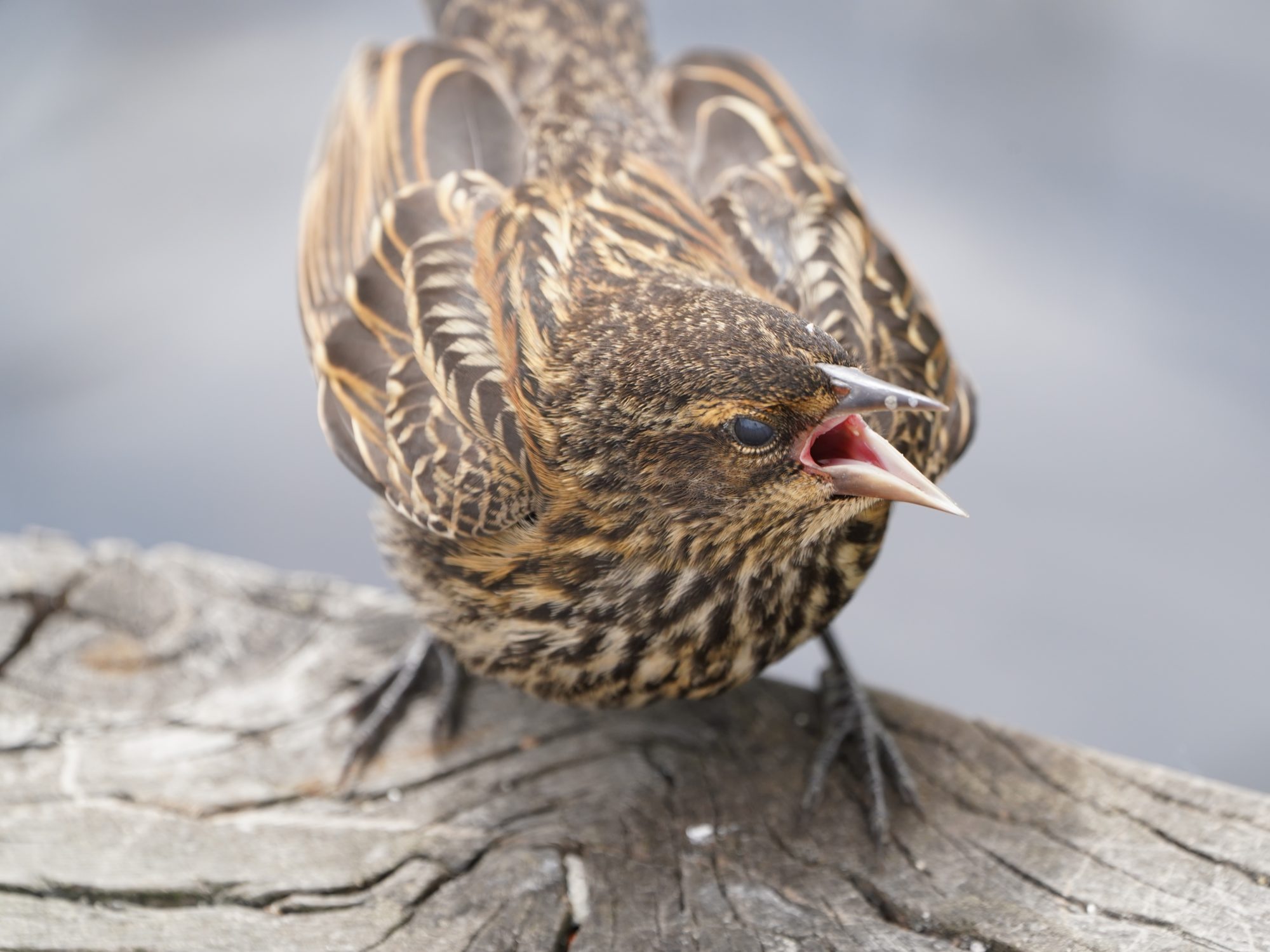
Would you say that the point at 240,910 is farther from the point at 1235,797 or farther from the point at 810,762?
the point at 1235,797

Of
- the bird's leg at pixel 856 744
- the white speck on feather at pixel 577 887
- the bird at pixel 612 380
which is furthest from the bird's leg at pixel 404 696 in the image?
the bird's leg at pixel 856 744

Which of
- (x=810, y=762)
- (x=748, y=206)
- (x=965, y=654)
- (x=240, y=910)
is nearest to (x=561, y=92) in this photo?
(x=748, y=206)

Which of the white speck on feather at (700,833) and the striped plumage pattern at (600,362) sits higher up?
the striped plumage pattern at (600,362)

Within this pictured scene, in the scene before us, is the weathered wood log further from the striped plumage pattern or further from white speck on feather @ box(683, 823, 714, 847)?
the striped plumage pattern

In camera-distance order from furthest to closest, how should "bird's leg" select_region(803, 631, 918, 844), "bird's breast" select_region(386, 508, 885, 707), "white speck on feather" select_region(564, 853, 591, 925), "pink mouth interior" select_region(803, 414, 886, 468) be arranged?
"bird's leg" select_region(803, 631, 918, 844) < "white speck on feather" select_region(564, 853, 591, 925) < "bird's breast" select_region(386, 508, 885, 707) < "pink mouth interior" select_region(803, 414, 886, 468)

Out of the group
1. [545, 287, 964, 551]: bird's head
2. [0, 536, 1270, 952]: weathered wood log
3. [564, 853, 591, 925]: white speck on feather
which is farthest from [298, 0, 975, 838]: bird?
[564, 853, 591, 925]: white speck on feather

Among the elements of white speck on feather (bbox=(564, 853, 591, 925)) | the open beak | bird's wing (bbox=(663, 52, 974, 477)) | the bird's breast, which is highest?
bird's wing (bbox=(663, 52, 974, 477))

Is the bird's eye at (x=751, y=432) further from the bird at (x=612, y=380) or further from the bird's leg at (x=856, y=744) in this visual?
the bird's leg at (x=856, y=744)
